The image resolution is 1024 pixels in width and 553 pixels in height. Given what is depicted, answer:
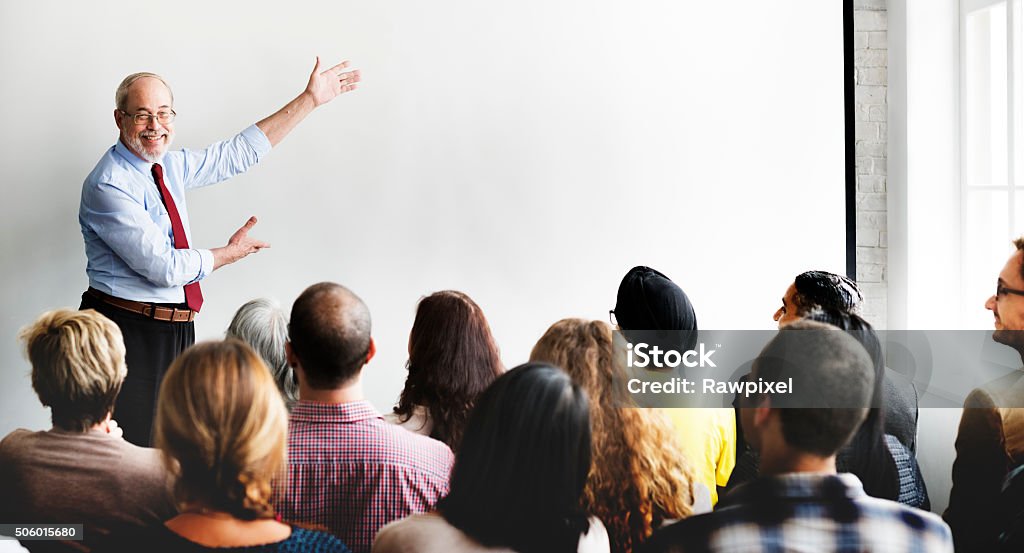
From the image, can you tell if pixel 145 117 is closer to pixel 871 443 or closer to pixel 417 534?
A: pixel 417 534

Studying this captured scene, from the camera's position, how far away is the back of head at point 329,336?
160cm

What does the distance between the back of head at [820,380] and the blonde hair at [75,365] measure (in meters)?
1.21

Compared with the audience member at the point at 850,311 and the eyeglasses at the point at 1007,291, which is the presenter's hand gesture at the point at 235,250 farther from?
the eyeglasses at the point at 1007,291

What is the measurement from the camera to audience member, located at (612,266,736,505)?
1.82 metres

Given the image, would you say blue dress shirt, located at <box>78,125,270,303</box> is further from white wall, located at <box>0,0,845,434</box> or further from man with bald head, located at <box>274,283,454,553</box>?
man with bald head, located at <box>274,283,454,553</box>

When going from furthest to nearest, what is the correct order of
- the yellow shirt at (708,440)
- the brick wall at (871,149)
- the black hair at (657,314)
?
1. the brick wall at (871,149)
2. the black hair at (657,314)
3. the yellow shirt at (708,440)

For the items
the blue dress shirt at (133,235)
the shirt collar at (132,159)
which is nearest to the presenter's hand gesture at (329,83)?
the blue dress shirt at (133,235)

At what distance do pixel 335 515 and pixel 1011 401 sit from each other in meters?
1.37

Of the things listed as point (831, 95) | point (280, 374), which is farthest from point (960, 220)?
point (280, 374)

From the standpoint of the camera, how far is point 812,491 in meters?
1.39

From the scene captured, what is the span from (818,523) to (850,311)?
81 centimetres

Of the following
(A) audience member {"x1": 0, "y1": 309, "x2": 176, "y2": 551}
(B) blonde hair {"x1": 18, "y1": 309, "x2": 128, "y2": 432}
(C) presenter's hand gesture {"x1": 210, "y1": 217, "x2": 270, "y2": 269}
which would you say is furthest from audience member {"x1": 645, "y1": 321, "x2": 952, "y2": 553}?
(C) presenter's hand gesture {"x1": 210, "y1": 217, "x2": 270, "y2": 269}

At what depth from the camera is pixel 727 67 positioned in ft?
12.0

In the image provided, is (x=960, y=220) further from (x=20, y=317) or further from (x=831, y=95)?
(x=20, y=317)
